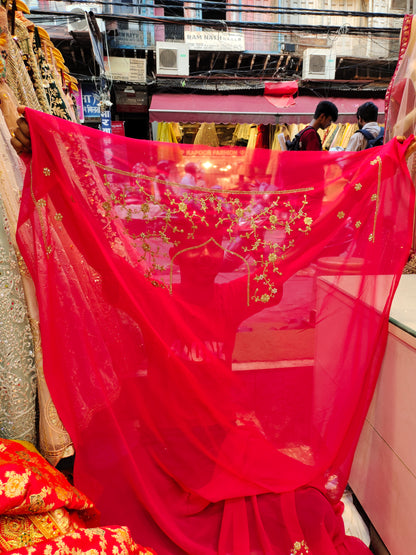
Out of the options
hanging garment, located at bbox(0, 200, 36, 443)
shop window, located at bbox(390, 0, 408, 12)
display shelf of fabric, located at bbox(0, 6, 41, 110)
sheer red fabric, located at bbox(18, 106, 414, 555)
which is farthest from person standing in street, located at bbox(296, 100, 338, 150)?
shop window, located at bbox(390, 0, 408, 12)

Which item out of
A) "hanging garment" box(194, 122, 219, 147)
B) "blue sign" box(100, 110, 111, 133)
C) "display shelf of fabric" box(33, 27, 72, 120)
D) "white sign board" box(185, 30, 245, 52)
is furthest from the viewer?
"white sign board" box(185, 30, 245, 52)

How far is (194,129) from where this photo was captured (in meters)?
8.80

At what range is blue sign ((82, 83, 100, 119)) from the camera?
322 inches

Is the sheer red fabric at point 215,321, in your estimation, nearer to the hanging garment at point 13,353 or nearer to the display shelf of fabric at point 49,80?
the hanging garment at point 13,353

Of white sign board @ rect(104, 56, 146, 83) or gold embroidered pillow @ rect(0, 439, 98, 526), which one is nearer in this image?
gold embroidered pillow @ rect(0, 439, 98, 526)

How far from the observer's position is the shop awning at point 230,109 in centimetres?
688

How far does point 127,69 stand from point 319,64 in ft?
12.3

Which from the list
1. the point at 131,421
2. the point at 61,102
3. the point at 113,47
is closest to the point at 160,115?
the point at 113,47

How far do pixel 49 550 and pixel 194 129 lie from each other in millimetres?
8680

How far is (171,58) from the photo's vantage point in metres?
7.79

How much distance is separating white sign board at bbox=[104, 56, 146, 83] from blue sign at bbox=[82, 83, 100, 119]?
582 mm

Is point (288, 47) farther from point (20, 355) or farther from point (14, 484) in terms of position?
point (14, 484)

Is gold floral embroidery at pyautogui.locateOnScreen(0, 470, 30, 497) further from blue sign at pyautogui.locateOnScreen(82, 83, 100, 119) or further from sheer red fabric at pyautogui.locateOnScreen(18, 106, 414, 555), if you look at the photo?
blue sign at pyautogui.locateOnScreen(82, 83, 100, 119)

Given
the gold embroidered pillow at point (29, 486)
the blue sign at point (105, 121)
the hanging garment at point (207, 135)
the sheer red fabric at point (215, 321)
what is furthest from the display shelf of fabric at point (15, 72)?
the hanging garment at point (207, 135)
